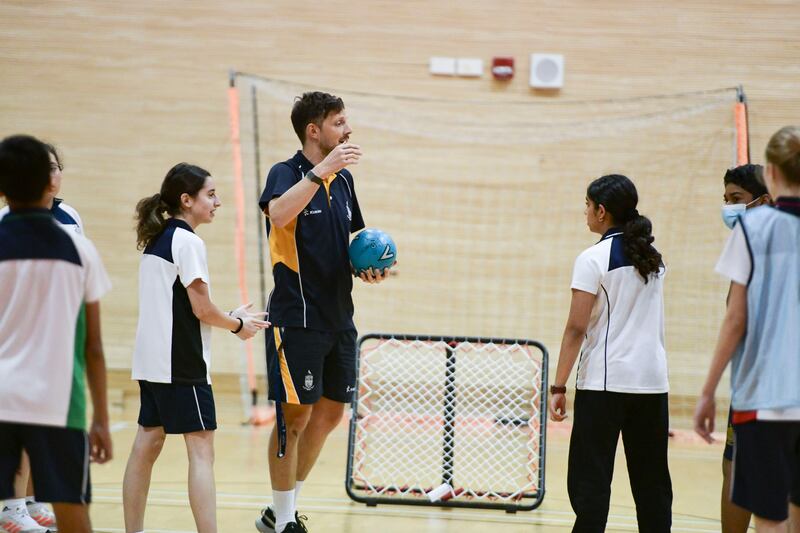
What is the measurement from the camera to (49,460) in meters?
2.60

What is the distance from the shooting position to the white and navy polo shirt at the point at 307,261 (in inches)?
157

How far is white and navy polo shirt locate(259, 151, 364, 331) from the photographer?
3.99 m

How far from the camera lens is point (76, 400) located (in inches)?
104

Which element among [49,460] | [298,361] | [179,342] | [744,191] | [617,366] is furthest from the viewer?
[298,361]

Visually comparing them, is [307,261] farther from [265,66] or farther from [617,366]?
[265,66]

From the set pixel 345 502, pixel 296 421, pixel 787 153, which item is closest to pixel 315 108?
pixel 296 421

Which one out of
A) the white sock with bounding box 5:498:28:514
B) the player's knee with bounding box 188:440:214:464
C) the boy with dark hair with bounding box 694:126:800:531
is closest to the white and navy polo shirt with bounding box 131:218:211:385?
the player's knee with bounding box 188:440:214:464

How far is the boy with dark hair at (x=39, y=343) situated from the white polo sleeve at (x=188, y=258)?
882 millimetres

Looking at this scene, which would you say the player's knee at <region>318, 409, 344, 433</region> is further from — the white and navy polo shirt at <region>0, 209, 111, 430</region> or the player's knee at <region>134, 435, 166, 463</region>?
the white and navy polo shirt at <region>0, 209, 111, 430</region>

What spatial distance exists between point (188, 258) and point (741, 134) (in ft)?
18.7

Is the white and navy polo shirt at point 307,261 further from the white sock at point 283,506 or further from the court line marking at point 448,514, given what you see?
the court line marking at point 448,514

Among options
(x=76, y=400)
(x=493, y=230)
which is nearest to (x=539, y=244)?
(x=493, y=230)

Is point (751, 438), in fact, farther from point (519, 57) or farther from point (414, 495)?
point (519, 57)

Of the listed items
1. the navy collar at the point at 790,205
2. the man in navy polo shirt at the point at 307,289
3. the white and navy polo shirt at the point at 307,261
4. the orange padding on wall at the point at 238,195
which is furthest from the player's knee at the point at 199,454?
the orange padding on wall at the point at 238,195
